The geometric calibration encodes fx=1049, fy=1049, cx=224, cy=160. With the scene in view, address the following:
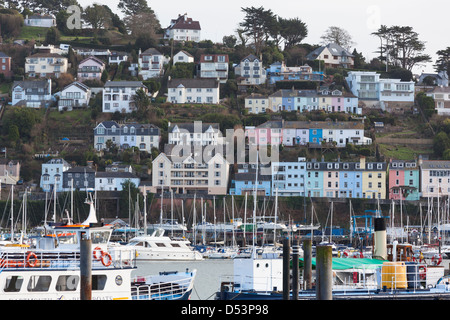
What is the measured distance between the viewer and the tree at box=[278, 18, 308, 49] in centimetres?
12681

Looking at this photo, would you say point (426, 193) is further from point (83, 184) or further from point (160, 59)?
point (160, 59)

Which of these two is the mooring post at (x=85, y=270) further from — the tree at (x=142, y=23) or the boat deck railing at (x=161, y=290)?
the tree at (x=142, y=23)

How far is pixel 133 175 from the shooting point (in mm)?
90500

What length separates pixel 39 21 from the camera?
136375 millimetres

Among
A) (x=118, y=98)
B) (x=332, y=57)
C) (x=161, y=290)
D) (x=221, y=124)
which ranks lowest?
(x=161, y=290)

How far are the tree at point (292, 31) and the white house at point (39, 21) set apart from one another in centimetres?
3080

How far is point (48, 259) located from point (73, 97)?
264 feet

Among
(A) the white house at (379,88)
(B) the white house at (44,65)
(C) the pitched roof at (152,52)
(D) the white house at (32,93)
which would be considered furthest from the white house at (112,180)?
(A) the white house at (379,88)

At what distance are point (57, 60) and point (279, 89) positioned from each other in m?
25.7

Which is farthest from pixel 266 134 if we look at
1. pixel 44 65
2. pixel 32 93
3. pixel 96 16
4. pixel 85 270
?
pixel 85 270

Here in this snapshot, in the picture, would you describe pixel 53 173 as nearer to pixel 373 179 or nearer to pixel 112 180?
pixel 112 180

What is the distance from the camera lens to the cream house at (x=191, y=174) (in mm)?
90125
